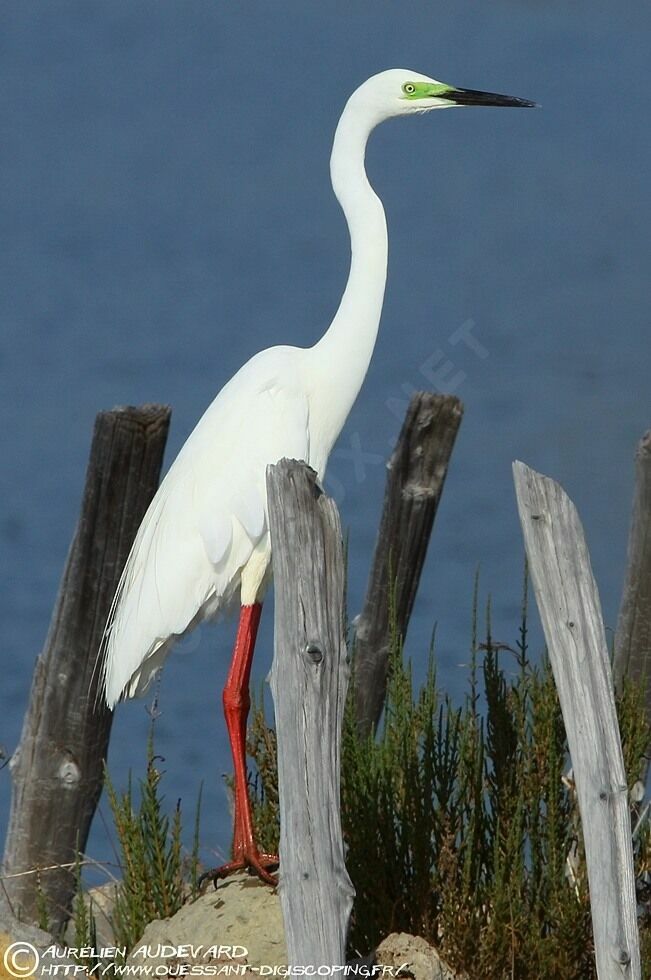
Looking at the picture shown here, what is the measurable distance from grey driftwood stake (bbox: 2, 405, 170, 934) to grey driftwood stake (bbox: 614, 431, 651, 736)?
1.26 metres

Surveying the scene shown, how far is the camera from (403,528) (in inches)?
148

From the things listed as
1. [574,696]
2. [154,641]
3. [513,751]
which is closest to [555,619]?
[574,696]

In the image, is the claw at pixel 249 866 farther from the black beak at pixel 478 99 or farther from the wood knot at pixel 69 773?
the black beak at pixel 478 99

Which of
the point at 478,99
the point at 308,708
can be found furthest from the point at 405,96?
the point at 308,708

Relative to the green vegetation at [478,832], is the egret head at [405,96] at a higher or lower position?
higher

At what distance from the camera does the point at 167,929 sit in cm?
286

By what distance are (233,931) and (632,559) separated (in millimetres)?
1510

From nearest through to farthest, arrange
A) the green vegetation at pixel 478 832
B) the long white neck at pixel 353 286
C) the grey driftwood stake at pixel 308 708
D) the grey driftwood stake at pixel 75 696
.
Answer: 1. the grey driftwood stake at pixel 308 708
2. the green vegetation at pixel 478 832
3. the long white neck at pixel 353 286
4. the grey driftwood stake at pixel 75 696

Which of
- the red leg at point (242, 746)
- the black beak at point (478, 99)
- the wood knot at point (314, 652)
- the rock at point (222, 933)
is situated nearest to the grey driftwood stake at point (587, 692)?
the wood knot at point (314, 652)

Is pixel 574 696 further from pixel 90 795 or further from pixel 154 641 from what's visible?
pixel 90 795

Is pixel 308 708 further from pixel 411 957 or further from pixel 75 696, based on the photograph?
pixel 75 696

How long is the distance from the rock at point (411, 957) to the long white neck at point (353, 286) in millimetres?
1269

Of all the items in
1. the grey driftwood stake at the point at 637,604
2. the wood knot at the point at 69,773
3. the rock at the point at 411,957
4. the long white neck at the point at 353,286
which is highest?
the long white neck at the point at 353,286

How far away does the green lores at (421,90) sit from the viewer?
11.1 feet
